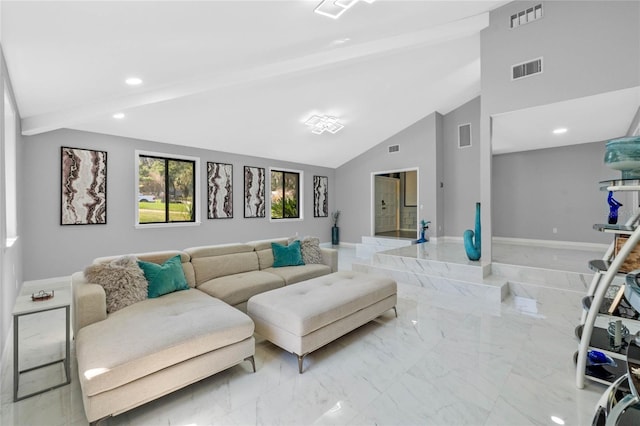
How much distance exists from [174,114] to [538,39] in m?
5.61

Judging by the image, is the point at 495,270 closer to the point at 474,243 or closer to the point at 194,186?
the point at 474,243

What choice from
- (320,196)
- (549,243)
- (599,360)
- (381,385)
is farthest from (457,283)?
(320,196)

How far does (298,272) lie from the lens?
3811mm

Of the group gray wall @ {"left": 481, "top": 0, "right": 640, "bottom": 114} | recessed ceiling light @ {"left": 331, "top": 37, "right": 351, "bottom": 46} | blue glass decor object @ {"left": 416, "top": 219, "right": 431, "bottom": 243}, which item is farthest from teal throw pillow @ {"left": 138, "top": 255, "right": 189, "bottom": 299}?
blue glass decor object @ {"left": 416, "top": 219, "right": 431, "bottom": 243}

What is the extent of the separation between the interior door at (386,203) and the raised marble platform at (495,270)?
331 cm

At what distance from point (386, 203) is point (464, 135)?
3.22 metres

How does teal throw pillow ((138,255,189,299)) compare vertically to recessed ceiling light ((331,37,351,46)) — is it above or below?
below

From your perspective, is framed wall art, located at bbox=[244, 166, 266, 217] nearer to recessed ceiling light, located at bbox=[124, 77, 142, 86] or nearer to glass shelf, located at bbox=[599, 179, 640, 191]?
recessed ceiling light, located at bbox=[124, 77, 142, 86]

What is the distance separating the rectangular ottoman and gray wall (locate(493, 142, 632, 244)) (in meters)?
5.44

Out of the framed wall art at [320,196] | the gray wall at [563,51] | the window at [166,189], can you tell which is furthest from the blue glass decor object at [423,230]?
the window at [166,189]

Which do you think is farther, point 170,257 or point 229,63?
point 229,63

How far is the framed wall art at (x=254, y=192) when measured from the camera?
23.6 ft

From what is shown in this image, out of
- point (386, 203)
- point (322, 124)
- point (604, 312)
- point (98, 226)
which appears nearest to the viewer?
point (604, 312)

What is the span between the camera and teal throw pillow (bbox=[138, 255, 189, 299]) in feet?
9.09
